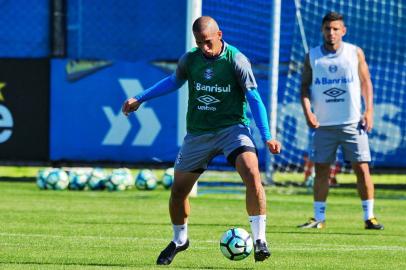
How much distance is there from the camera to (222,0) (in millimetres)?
20875

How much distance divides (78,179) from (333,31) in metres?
7.34

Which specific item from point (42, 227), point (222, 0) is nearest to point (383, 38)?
point (222, 0)

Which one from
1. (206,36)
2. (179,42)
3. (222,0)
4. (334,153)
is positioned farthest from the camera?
(179,42)

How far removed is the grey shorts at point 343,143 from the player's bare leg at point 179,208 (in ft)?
13.4

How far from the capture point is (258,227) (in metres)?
9.56

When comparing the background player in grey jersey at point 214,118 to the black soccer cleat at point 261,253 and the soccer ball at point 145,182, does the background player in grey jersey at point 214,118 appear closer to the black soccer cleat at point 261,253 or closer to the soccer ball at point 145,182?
the black soccer cleat at point 261,253

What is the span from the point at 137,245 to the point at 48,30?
11932mm

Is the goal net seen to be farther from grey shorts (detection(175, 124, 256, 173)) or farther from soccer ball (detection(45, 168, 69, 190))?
grey shorts (detection(175, 124, 256, 173))

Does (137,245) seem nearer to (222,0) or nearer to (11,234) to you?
(11,234)

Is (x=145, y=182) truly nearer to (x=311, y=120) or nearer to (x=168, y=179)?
(x=168, y=179)

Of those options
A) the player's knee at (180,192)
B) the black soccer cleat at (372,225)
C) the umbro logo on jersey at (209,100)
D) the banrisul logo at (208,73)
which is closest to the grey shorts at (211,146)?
the player's knee at (180,192)

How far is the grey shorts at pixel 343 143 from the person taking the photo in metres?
13.6

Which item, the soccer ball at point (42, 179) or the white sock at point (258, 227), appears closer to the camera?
the white sock at point (258, 227)

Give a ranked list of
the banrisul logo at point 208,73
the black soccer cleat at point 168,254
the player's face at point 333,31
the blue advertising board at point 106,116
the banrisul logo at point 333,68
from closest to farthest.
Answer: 1. the black soccer cleat at point 168,254
2. the banrisul logo at point 208,73
3. the player's face at point 333,31
4. the banrisul logo at point 333,68
5. the blue advertising board at point 106,116
